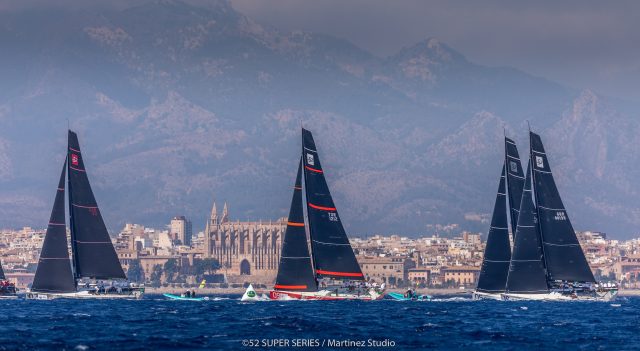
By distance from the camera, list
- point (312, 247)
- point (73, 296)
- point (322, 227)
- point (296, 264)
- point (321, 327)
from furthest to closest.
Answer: point (73, 296)
point (312, 247)
point (322, 227)
point (296, 264)
point (321, 327)

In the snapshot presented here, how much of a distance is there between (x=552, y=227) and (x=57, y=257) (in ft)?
127

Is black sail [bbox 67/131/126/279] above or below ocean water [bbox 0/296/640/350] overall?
above

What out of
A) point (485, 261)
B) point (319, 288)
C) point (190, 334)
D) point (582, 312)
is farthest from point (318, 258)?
point (190, 334)

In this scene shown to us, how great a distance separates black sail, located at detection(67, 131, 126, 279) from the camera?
411ft

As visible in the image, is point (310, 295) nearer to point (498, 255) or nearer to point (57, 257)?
point (498, 255)

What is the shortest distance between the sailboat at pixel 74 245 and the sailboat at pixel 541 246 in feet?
104

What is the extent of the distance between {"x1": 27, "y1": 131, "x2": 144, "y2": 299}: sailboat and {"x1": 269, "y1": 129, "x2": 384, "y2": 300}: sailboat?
1491 cm

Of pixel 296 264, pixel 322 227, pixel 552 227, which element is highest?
pixel 322 227

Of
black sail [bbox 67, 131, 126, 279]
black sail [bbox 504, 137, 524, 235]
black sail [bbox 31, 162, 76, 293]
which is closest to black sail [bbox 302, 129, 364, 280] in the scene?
black sail [bbox 504, 137, 524, 235]

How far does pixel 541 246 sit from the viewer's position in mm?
120062

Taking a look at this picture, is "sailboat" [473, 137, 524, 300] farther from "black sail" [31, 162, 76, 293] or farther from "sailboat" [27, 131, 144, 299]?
"black sail" [31, 162, 76, 293]

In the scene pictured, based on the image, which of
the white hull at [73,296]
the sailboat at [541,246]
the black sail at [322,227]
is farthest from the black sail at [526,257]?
the white hull at [73,296]

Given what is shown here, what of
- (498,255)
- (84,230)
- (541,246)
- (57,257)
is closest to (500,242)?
(498,255)

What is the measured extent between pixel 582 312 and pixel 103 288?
42094mm
